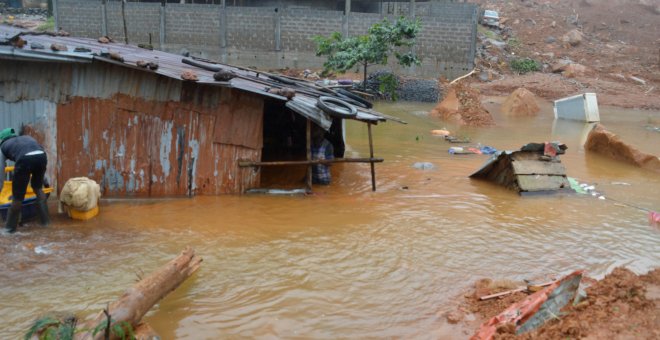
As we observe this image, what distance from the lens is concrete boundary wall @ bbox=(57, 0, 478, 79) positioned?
25.0 meters

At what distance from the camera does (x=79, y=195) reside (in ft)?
24.2

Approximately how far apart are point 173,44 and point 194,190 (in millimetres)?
19662

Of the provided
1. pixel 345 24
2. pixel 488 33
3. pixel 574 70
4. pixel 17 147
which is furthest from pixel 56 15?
pixel 574 70

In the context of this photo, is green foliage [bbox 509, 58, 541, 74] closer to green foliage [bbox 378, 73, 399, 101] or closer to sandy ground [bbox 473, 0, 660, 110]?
sandy ground [bbox 473, 0, 660, 110]

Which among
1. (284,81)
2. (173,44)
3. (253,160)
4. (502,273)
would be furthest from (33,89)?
(173,44)

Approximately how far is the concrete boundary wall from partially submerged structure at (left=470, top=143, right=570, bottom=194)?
50.8ft

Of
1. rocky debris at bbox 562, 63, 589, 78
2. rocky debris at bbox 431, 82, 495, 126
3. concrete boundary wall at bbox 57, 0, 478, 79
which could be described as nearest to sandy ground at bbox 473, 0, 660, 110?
rocky debris at bbox 562, 63, 589, 78

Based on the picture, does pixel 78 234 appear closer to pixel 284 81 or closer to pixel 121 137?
pixel 121 137

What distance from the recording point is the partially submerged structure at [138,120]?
8328 millimetres

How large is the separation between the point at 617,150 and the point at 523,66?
55.0 feet

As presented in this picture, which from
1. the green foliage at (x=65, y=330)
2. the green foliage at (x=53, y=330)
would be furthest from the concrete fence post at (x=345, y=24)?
the green foliage at (x=53, y=330)

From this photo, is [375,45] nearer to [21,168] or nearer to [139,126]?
[139,126]

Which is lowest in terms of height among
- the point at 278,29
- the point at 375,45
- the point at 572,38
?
the point at 375,45

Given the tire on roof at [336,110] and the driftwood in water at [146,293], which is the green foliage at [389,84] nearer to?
the tire on roof at [336,110]
